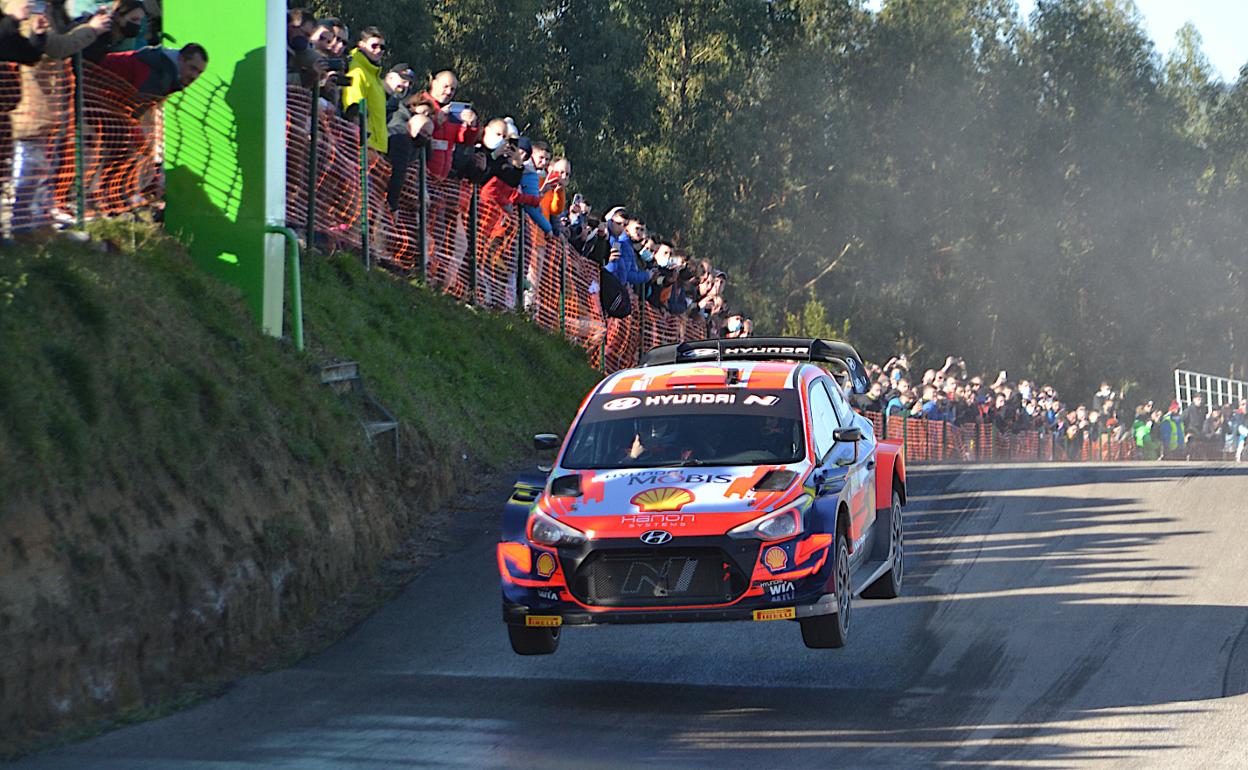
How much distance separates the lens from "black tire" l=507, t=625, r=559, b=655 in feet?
33.4

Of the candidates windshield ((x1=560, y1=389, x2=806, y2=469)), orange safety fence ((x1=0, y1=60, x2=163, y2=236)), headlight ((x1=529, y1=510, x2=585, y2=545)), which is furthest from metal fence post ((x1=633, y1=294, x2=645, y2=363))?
headlight ((x1=529, y1=510, x2=585, y2=545))

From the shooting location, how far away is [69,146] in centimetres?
1269

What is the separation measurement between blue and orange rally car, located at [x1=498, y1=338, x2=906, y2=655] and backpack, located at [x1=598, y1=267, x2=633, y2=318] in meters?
14.5

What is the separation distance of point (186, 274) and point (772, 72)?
5307 centimetres

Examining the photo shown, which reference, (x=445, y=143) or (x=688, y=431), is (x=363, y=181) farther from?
(x=688, y=431)

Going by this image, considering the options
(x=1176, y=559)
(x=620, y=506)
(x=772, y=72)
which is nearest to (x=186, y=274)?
(x=620, y=506)

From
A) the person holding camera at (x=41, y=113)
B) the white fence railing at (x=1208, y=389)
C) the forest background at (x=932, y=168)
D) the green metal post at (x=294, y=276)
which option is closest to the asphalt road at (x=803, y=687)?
the green metal post at (x=294, y=276)

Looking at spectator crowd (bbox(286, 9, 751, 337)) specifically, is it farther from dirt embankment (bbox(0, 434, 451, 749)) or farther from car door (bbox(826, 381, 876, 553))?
car door (bbox(826, 381, 876, 553))

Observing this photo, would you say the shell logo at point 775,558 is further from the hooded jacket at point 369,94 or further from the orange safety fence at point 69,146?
the hooded jacket at point 369,94

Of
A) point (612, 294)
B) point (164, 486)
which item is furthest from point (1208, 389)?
point (164, 486)

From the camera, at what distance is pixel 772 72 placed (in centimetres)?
6475

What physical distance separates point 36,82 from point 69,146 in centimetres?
60

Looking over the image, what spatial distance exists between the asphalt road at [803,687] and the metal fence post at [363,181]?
19.0 feet

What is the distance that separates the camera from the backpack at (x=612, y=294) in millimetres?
26234
